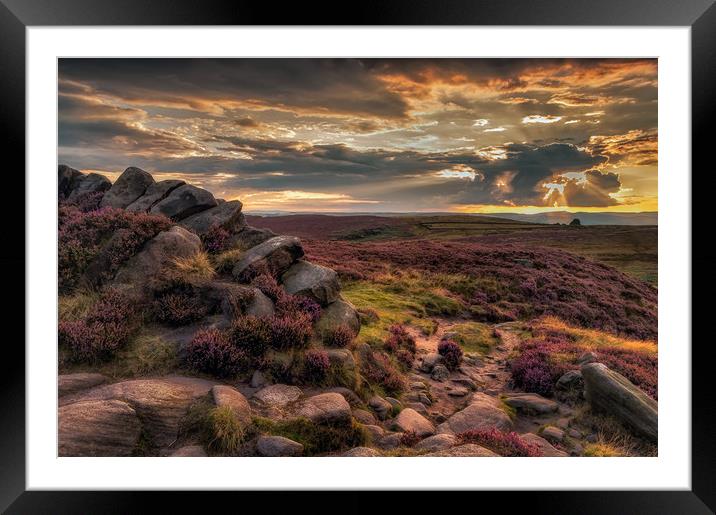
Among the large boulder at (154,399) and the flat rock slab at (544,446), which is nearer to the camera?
the large boulder at (154,399)

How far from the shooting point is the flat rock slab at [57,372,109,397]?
5160mm

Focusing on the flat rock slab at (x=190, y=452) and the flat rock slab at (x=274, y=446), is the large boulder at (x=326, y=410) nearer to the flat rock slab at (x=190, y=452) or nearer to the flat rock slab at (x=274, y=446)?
the flat rock slab at (x=274, y=446)

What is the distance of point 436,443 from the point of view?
5.71 meters

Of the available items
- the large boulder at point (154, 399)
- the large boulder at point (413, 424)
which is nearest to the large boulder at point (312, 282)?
the large boulder at point (413, 424)

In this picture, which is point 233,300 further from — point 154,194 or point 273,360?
point 154,194

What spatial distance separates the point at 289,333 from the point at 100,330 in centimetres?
310

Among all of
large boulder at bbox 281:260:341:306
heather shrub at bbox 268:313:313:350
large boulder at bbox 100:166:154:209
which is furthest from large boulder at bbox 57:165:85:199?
heather shrub at bbox 268:313:313:350

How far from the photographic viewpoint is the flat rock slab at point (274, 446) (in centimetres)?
505

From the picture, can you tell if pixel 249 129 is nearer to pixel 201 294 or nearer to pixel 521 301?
pixel 201 294

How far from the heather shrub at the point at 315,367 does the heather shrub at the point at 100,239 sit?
426 cm

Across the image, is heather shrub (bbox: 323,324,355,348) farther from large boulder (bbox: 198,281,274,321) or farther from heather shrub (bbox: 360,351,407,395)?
large boulder (bbox: 198,281,274,321)

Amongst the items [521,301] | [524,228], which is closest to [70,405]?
[521,301]

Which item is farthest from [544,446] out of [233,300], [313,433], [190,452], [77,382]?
[77,382]

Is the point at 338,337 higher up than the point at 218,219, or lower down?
lower down
